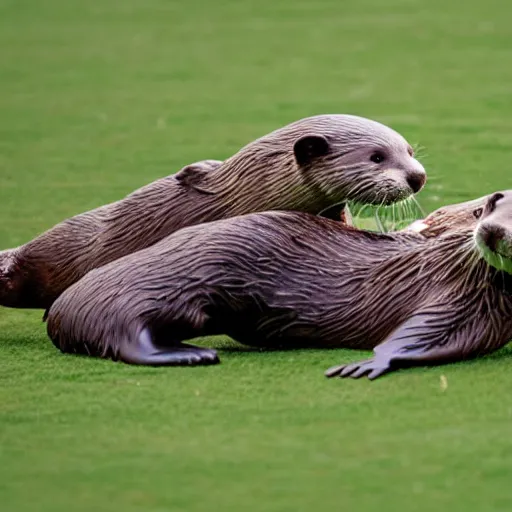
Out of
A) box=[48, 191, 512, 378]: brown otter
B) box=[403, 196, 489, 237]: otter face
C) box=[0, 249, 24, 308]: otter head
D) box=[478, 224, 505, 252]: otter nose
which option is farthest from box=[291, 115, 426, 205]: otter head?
box=[0, 249, 24, 308]: otter head

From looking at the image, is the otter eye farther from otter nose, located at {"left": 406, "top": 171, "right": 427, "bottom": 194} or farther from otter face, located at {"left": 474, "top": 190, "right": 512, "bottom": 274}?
otter face, located at {"left": 474, "top": 190, "right": 512, "bottom": 274}

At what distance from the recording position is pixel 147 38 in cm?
1655

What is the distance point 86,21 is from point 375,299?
11.6m

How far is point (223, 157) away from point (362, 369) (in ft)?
16.2

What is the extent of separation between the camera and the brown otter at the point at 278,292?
6711mm

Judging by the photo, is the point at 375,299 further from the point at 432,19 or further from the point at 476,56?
the point at 432,19

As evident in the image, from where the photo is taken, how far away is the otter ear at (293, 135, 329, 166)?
7309 millimetres

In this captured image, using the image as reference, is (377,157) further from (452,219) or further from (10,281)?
(10,281)

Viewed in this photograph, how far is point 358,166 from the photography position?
7.29m

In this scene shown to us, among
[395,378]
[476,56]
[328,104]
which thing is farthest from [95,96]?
[395,378]

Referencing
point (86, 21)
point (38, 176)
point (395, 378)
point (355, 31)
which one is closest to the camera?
point (395, 378)

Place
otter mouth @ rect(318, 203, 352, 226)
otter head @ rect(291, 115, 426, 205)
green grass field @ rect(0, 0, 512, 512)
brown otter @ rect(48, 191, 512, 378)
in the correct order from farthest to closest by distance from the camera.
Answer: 1. otter mouth @ rect(318, 203, 352, 226)
2. otter head @ rect(291, 115, 426, 205)
3. brown otter @ rect(48, 191, 512, 378)
4. green grass field @ rect(0, 0, 512, 512)

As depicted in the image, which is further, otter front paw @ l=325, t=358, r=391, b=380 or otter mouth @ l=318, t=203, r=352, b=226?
otter mouth @ l=318, t=203, r=352, b=226

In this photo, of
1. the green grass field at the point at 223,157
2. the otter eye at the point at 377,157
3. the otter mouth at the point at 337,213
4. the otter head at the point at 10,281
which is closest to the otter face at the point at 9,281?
the otter head at the point at 10,281
